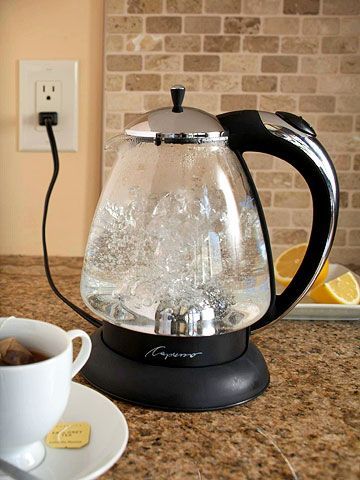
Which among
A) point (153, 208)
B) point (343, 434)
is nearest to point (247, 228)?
point (153, 208)

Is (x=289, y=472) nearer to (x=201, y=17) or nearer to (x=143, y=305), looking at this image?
(x=143, y=305)

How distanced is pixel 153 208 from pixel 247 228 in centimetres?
10

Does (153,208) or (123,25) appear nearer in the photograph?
(153,208)

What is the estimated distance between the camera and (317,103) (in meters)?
1.17

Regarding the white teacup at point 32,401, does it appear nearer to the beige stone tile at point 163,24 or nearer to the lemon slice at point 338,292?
the lemon slice at point 338,292

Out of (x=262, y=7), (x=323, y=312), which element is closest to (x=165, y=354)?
(x=323, y=312)

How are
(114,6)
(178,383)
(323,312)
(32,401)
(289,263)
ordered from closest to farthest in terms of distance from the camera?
(32,401) → (178,383) → (323,312) → (289,263) → (114,6)

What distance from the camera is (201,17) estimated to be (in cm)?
115

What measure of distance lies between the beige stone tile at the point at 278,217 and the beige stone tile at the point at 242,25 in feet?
1.02

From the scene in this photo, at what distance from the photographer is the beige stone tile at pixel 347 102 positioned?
1.17 meters

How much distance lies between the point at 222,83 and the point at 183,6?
145 millimetres

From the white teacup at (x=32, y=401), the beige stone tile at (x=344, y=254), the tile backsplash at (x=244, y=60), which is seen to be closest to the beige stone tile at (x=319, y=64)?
the tile backsplash at (x=244, y=60)

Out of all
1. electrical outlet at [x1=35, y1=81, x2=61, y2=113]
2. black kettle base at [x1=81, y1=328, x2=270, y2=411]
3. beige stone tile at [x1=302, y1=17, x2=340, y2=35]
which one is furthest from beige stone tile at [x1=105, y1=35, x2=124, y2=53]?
black kettle base at [x1=81, y1=328, x2=270, y2=411]

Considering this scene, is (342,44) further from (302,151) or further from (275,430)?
(275,430)
